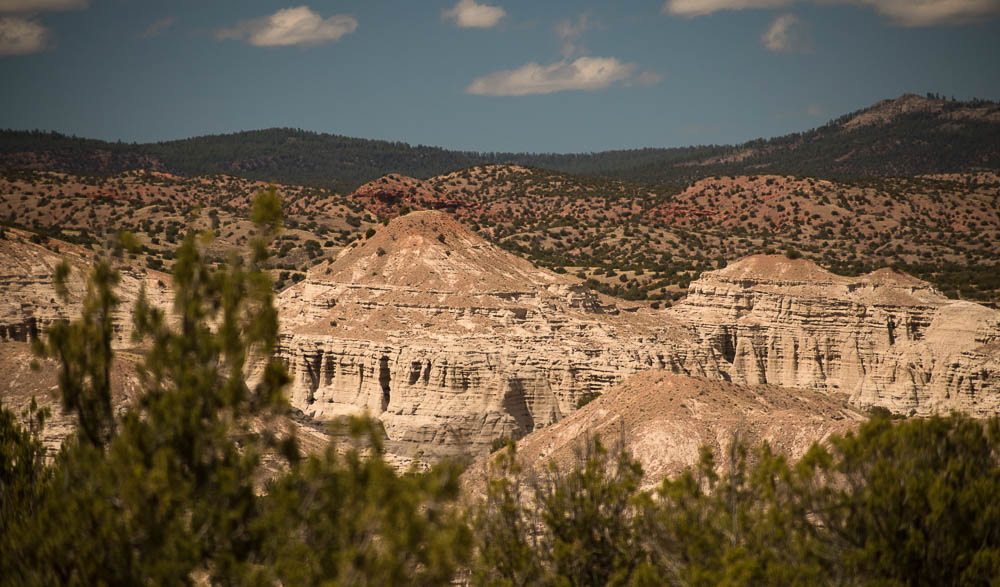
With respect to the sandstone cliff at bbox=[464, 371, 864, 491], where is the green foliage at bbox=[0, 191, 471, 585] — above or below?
above

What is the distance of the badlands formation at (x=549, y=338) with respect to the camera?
125ft

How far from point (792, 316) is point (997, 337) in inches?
413

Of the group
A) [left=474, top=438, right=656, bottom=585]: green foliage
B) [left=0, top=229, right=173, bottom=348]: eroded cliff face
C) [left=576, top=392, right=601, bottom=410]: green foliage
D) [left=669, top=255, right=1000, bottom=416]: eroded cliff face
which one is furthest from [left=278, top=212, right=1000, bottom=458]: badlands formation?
[left=474, top=438, right=656, bottom=585]: green foliage

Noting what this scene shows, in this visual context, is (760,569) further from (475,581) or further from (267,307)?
(267,307)

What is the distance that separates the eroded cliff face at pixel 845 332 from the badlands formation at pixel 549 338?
72mm

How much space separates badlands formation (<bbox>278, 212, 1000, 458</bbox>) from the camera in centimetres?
3806

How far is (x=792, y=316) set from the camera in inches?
1984

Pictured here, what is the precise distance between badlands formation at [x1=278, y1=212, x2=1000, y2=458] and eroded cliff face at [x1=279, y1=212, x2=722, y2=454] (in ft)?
0.24

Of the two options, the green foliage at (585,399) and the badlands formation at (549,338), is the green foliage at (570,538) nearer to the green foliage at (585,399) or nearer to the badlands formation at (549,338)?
the badlands formation at (549,338)

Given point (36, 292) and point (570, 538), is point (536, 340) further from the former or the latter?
point (570, 538)

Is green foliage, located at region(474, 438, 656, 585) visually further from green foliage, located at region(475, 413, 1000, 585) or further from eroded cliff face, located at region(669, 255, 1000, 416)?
eroded cliff face, located at region(669, 255, 1000, 416)

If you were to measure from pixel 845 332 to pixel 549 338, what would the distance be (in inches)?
712

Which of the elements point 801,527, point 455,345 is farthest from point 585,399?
point 801,527

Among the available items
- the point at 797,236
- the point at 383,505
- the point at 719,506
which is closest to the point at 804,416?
the point at 719,506
